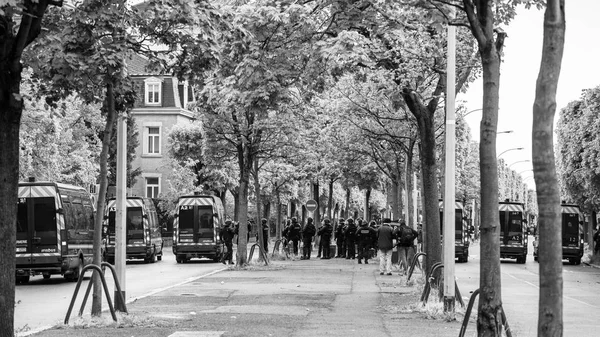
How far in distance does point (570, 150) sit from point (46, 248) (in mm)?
31432

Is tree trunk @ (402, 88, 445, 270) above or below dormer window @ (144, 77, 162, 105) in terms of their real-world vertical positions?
below

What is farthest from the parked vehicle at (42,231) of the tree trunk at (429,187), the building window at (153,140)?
the building window at (153,140)

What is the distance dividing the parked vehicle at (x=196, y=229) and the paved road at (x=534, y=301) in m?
11.4

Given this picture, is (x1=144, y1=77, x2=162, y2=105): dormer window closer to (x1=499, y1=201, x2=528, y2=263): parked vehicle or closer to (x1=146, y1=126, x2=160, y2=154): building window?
(x1=146, y1=126, x2=160, y2=154): building window

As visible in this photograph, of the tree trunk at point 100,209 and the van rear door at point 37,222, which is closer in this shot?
the tree trunk at point 100,209

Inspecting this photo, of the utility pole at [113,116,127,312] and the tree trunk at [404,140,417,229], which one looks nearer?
the utility pole at [113,116,127,312]

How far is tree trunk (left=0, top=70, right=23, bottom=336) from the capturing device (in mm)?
10305

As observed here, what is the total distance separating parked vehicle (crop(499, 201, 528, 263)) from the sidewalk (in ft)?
69.1

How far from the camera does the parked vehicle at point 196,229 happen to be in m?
42.7

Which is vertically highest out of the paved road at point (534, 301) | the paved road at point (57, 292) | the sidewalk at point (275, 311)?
the sidewalk at point (275, 311)

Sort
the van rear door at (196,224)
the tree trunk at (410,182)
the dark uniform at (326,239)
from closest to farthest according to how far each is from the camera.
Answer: the tree trunk at (410,182) → the van rear door at (196,224) → the dark uniform at (326,239)

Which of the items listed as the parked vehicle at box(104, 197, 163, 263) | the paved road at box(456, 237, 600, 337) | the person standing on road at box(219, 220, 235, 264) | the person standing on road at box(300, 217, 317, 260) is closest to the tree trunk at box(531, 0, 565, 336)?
the paved road at box(456, 237, 600, 337)

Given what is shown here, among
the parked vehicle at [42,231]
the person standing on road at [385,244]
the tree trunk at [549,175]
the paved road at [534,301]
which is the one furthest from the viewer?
the person standing on road at [385,244]

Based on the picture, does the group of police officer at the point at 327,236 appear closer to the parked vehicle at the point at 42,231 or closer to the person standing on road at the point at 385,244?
the person standing on road at the point at 385,244
